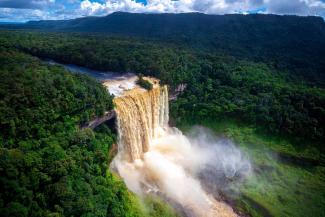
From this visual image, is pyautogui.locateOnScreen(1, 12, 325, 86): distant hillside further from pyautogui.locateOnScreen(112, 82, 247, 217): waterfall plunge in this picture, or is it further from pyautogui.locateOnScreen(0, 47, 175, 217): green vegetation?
pyautogui.locateOnScreen(0, 47, 175, 217): green vegetation

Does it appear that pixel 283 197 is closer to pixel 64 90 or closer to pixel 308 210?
pixel 308 210

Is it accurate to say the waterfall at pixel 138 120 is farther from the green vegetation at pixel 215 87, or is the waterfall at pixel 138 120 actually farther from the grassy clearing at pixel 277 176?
the grassy clearing at pixel 277 176

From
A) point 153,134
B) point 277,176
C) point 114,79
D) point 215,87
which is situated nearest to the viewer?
point 277,176

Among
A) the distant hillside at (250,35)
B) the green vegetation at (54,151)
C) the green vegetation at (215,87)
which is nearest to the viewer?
the green vegetation at (54,151)

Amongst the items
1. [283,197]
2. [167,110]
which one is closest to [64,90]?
[167,110]

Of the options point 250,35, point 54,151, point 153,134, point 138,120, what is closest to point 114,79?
point 138,120

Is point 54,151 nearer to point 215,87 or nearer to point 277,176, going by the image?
point 277,176

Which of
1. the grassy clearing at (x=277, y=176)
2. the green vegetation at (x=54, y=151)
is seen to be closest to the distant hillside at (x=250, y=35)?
the grassy clearing at (x=277, y=176)
